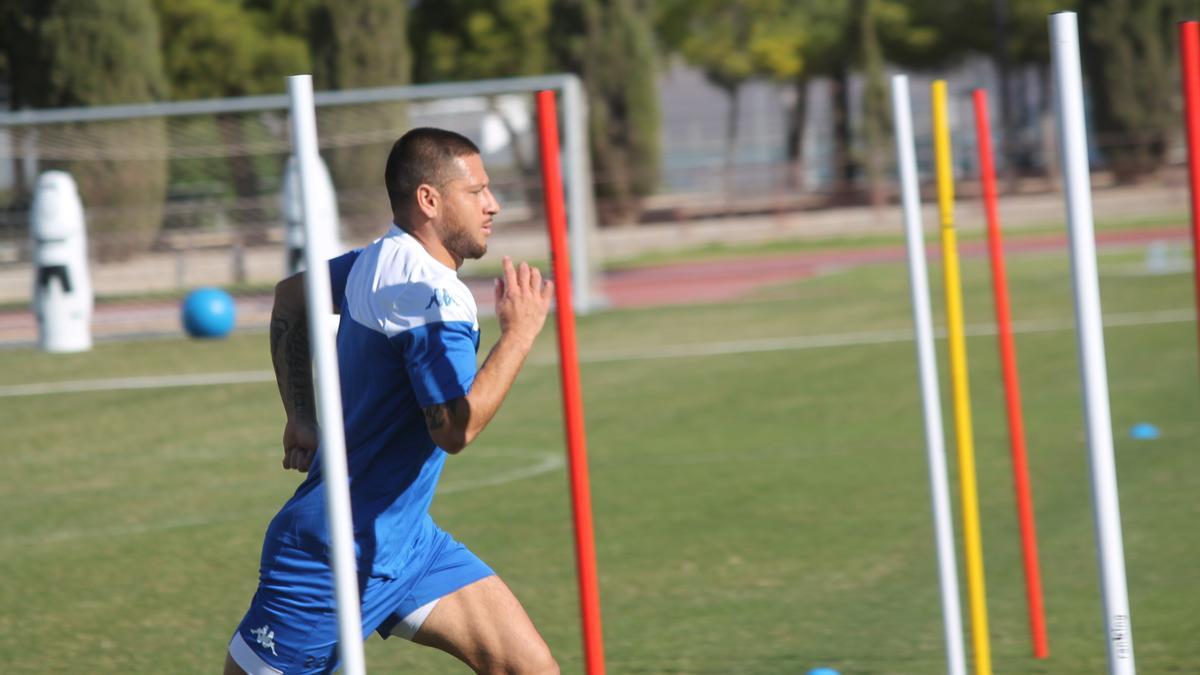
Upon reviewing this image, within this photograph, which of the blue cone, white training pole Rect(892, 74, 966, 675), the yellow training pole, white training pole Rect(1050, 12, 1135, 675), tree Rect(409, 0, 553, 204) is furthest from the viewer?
tree Rect(409, 0, 553, 204)

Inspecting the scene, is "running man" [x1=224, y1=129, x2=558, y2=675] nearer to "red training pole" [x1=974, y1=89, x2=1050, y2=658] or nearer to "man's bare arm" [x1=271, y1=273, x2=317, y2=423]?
"man's bare arm" [x1=271, y1=273, x2=317, y2=423]

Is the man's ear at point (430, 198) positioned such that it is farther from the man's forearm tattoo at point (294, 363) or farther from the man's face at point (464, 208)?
the man's forearm tattoo at point (294, 363)

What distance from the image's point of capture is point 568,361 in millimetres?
3863

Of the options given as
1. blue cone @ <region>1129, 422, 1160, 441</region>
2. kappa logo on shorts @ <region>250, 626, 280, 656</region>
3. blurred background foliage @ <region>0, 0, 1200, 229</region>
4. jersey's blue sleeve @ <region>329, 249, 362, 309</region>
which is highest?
blurred background foliage @ <region>0, 0, 1200, 229</region>

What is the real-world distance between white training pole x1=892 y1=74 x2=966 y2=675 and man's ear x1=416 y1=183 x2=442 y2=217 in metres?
1.56

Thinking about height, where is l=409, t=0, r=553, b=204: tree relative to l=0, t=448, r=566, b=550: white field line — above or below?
above

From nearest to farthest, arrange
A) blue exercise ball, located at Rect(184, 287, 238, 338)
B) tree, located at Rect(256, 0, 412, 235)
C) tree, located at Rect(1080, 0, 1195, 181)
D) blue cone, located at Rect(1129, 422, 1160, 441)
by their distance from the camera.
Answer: blue cone, located at Rect(1129, 422, 1160, 441) < blue exercise ball, located at Rect(184, 287, 238, 338) < tree, located at Rect(256, 0, 412, 235) < tree, located at Rect(1080, 0, 1195, 181)

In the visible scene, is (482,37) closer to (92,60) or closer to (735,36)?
(735,36)

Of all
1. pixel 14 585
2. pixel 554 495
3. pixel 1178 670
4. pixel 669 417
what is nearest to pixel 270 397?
pixel 669 417

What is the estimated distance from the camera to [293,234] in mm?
19062

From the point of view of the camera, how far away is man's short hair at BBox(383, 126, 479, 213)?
3994mm

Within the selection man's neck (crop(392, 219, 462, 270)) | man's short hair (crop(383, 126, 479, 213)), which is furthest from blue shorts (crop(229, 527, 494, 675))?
man's short hair (crop(383, 126, 479, 213))

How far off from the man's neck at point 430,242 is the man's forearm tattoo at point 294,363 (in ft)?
1.73

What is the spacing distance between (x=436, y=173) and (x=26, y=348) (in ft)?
55.2
